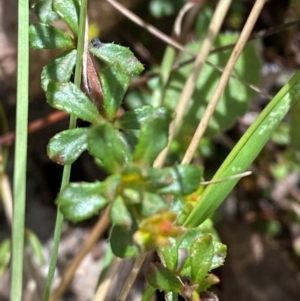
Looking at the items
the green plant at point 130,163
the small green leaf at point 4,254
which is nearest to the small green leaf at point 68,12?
the green plant at point 130,163

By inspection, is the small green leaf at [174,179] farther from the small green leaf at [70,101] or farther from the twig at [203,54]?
the twig at [203,54]

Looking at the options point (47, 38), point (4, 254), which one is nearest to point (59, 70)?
point (47, 38)

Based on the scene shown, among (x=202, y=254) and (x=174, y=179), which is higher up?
(x=174, y=179)

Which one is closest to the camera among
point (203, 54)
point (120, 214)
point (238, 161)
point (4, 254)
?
point (120, 214)

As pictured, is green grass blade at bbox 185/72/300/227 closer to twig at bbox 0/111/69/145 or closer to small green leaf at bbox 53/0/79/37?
small green leaf at bbox 53/0/79/37

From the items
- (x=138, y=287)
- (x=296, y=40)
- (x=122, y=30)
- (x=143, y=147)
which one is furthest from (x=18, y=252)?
(x=296, y=40)

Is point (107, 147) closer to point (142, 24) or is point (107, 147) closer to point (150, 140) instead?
point (150, 140)

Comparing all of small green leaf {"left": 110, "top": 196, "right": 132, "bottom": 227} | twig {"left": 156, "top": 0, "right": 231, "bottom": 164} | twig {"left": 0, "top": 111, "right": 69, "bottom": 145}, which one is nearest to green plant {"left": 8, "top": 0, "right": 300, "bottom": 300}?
small green leaf {"left": 110, "top": 196, "right": 132, "bottom": 227}

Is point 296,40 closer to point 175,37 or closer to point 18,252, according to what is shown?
point 175,37
